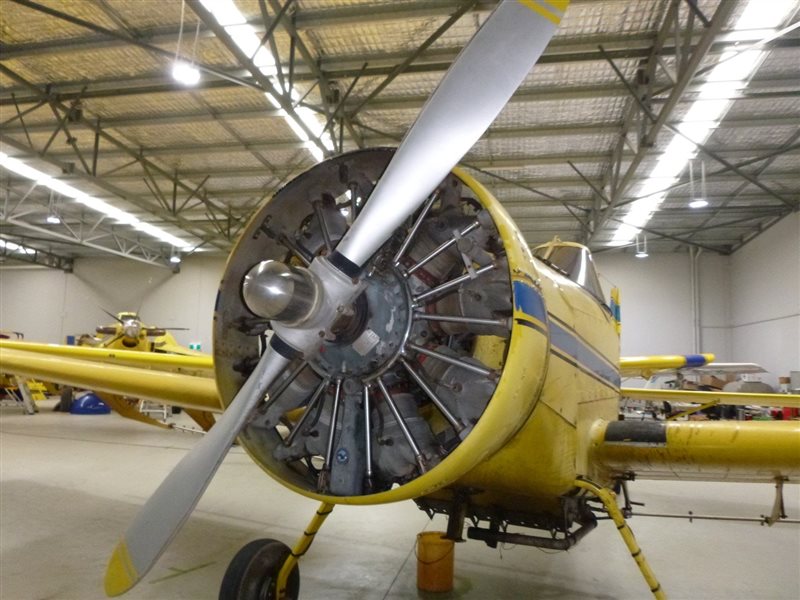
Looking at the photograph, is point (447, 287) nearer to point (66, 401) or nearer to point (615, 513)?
point (615, 513)

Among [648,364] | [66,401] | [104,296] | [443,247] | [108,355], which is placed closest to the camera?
[443,247]

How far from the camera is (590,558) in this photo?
4695 millimetres

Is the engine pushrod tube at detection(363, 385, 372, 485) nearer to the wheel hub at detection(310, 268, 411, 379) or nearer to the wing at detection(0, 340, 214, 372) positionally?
the wheel hub at detection(310, 268, 411, 379)

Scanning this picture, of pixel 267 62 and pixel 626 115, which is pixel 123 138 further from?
pixel 626 115

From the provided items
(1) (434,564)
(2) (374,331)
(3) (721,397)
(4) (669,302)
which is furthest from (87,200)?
(4) (669,302)

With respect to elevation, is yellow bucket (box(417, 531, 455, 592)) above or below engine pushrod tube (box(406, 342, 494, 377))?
below

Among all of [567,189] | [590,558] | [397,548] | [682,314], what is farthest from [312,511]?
[682,314]

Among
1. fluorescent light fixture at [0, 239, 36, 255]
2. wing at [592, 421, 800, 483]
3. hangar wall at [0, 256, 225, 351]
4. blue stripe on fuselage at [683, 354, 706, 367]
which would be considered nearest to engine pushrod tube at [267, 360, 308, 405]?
wing at [592, 421, 800, 483]

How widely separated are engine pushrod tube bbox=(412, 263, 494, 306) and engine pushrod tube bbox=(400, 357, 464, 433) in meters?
0.26

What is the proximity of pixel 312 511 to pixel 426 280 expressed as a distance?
4.19 metres

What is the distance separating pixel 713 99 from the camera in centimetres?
845

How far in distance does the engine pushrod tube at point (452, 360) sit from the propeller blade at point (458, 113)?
49cm

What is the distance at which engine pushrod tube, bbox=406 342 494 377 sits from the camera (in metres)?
2.23

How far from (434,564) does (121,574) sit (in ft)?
7.01
